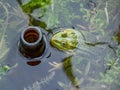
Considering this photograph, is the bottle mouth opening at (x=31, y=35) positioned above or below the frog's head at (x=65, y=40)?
above

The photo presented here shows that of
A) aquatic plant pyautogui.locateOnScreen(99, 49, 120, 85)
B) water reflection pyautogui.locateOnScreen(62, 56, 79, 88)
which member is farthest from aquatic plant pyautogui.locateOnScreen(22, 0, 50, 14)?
aquatic plant pyautogui.locateOnScreen(99, 49, 120, 85)

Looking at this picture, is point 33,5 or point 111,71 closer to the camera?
point 111,71

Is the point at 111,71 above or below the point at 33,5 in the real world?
below

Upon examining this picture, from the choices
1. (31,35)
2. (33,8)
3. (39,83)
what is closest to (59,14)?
(33,8)

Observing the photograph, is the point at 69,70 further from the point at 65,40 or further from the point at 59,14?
the point at 59,14

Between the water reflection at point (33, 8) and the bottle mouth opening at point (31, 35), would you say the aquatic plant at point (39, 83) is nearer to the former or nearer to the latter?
the bottle mouth opening at point (31, 35)

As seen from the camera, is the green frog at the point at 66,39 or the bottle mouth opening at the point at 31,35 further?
the green frog at the point at 66,39

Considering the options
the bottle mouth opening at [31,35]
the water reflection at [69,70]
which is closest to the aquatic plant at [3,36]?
the bottle mouth opening at [31,35]
